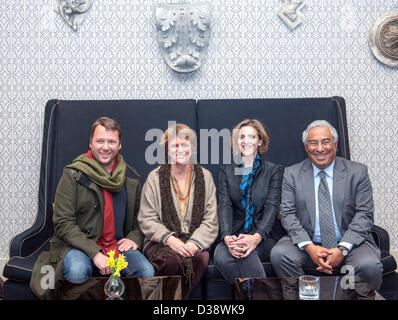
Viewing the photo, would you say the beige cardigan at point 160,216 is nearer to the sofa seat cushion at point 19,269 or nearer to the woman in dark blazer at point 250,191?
the woman in dark blazer at point 250,191

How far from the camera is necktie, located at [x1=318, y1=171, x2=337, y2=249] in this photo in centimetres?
228

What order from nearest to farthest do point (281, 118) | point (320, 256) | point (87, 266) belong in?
1. point (87, 266)
2. point (320, 256)
3. point (281, 118)

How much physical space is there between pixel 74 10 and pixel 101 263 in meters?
1.74

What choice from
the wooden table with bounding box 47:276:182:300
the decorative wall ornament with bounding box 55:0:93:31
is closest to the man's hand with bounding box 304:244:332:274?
the wooden table with bounding box 47:276:182:300

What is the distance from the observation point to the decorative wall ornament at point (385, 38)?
2.89 metres

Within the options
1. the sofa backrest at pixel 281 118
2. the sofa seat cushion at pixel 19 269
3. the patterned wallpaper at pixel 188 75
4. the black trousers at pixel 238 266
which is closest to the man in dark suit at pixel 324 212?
the black trousers at pixel 238 266

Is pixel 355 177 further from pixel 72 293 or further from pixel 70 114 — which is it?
pixel 70 114

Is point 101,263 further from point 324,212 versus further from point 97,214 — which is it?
point 324,212

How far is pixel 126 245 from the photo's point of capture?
2.26 metres

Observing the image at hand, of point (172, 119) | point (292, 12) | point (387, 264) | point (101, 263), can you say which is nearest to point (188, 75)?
point (172, 119)

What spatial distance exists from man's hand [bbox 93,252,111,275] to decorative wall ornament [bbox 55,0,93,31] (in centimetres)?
161

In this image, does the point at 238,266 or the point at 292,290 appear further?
the point at 238,266

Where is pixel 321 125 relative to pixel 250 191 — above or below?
above

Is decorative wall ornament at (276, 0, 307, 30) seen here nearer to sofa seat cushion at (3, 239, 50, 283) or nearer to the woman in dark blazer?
the woman in dark blazer
